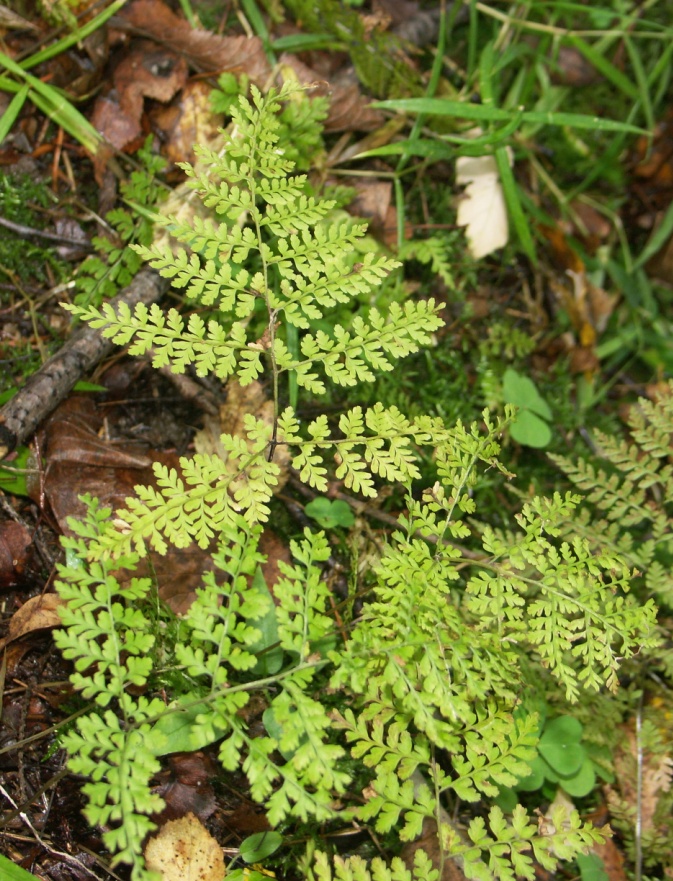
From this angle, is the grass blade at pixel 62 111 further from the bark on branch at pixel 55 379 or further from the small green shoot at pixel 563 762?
the small green shoot at pixel 563 762

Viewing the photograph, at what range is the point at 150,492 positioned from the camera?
237 centimetres

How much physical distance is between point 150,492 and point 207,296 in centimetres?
72

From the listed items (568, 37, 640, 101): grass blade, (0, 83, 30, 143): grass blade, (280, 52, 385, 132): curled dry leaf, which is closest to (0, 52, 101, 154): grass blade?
(0, 83, 30, 143): grass blade

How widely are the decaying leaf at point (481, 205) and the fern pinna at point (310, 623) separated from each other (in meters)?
1.83

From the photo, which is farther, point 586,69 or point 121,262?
point 586,69

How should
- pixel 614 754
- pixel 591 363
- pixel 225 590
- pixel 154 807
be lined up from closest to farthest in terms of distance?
pixel 154 807
pixel 225 590
pixel 614 754
pixel 591 363

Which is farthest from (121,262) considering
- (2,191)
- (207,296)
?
(207,296)

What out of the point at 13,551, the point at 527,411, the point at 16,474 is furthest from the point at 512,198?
the point at 13,551

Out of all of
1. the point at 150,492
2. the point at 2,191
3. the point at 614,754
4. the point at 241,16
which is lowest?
the point at 614,754

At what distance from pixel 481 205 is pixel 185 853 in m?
3.59

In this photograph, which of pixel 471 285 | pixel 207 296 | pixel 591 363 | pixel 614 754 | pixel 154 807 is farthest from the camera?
pixel 591 363

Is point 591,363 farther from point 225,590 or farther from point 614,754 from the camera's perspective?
point 225,590

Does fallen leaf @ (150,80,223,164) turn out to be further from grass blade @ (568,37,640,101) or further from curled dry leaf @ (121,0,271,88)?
grass blade @ (568,37,640,101)

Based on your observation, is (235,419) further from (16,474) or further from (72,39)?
(72,39)
